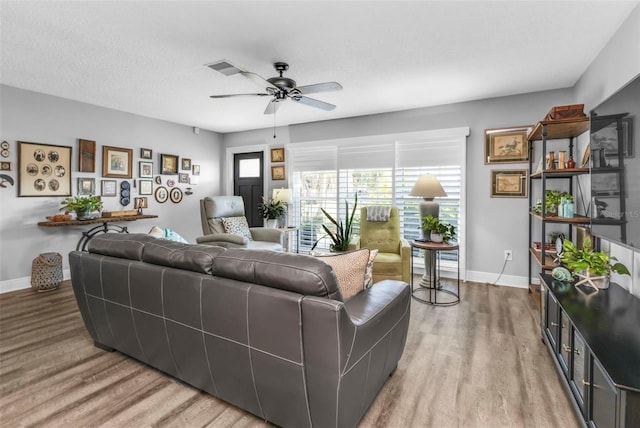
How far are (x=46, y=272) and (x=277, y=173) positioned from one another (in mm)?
3472

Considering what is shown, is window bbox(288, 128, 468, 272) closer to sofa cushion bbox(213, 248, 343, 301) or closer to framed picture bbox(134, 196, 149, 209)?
framed picture bbox(134, 196, 149, 209)

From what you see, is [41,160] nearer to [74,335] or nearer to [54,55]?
[54,55]

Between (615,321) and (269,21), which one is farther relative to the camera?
(269,21)

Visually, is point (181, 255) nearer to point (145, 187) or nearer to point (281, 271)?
point (281, 271)

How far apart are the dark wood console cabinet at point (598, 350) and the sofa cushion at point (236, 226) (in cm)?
354

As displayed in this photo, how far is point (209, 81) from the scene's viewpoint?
3.46m

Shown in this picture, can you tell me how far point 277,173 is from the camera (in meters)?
5.79

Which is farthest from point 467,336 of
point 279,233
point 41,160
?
point 41,160

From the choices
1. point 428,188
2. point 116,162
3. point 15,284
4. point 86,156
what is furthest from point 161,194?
point 428,188

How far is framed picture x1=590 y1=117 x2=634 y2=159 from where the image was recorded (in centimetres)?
157

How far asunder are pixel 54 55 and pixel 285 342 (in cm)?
329

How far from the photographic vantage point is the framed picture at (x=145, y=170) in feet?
16.5

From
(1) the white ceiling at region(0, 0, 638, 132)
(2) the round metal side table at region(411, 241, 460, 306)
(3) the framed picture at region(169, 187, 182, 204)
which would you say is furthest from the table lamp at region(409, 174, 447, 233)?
(3) the framed picture at region(169, 187, 182, 204)

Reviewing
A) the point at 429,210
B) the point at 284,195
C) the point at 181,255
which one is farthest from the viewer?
the point at 284,195
